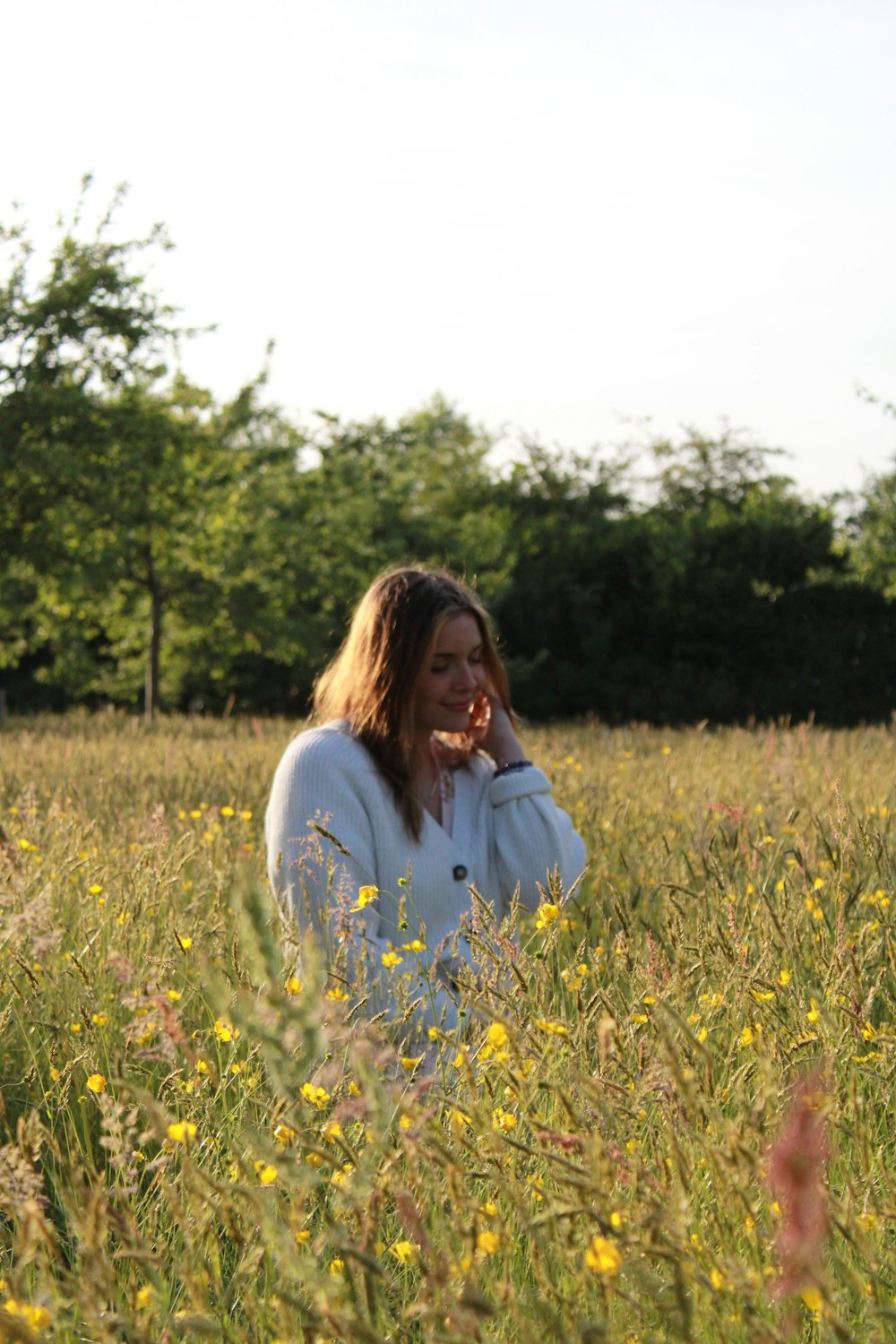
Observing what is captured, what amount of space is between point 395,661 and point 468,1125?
179 centimetres

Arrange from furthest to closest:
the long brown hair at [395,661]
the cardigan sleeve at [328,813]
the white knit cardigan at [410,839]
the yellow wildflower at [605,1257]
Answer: the long brown hair at [395,661]
the white knit cardigan at [410,839]
the cardigan sleeve at [328,813]
the yellow wildflower at [605,1257]

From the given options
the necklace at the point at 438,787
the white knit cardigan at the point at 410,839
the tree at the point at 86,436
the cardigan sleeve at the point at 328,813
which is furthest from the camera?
the tree at the point at 86,436

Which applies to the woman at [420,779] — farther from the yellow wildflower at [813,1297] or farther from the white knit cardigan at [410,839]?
the yellow wildflower at [813,1297]

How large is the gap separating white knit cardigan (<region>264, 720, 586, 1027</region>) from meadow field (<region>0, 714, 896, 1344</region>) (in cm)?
15

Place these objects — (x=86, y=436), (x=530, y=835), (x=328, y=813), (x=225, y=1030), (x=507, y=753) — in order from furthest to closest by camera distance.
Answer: (x=86, y=436)
(x=507, y=753)
(x=530, y=835)
(x=328, y=813)
(x=225, y=1030)

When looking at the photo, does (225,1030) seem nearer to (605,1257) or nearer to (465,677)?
(605,1257)

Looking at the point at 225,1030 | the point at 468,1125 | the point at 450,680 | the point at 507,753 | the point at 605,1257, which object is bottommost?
the point at 468,1125

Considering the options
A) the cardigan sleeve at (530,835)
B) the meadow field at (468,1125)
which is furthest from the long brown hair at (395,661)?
the meadow field at (468,1125)

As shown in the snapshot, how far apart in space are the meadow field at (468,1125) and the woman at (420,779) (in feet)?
0.67

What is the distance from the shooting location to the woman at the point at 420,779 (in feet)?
11.0

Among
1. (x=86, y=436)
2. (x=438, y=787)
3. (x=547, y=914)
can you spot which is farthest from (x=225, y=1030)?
(x=86, y=436)

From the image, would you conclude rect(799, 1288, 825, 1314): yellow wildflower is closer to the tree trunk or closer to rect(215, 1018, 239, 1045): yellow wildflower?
rect(215, 1018, 239, 1045): yellow wildflower

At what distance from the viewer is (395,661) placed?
357 cm

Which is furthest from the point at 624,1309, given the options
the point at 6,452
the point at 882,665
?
the point at 882,665
